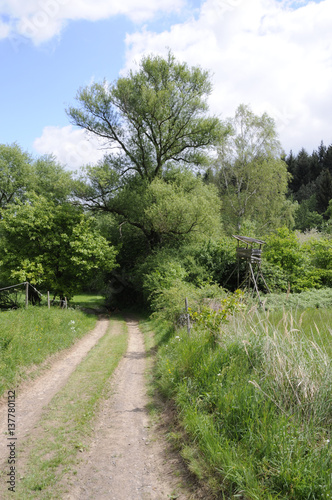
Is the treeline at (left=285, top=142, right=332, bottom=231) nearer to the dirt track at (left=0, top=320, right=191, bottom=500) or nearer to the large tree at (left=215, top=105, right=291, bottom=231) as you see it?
the large tree at (left=215, top=105, right=291, bottom=231)

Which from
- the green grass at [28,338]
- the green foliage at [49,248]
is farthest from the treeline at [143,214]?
the green grass at [28,338]

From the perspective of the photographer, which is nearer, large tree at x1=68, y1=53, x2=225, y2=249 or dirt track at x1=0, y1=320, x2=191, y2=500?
dirt track at x1=0, y1=320, x2=191, y2=500

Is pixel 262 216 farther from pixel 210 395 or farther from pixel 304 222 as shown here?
pixel 210 395

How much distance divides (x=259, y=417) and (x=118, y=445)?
7.15 ft

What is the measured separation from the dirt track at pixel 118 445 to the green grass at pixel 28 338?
47 cm

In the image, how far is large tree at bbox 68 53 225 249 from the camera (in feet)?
66.0

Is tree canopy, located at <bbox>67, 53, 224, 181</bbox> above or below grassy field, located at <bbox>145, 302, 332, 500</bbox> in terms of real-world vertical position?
above

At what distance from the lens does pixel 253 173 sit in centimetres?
3048

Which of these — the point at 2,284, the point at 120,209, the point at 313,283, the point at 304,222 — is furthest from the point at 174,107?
the point at 304,222

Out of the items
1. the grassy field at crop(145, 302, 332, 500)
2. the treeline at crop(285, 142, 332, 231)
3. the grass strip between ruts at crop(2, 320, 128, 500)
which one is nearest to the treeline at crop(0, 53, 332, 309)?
the grass strip between ruts at crop(2, 320, 128, 500)

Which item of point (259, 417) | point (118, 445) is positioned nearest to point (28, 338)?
point (118, 445)

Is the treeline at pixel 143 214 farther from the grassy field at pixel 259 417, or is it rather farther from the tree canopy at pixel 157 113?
the grassy field at pixel 259 417

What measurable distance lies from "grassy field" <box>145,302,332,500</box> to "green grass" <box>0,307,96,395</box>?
3505 mm

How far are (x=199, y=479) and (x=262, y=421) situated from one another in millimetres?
990
